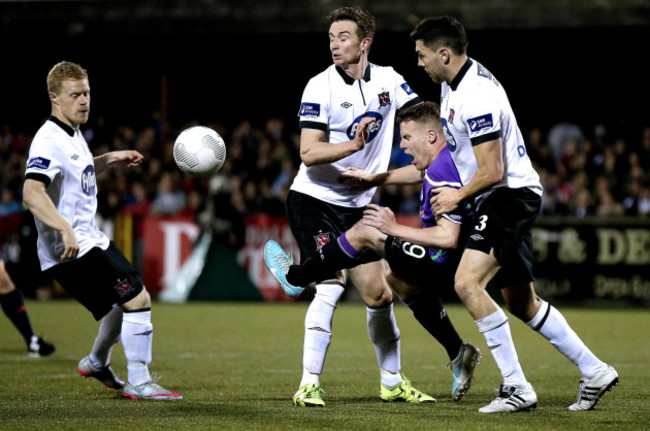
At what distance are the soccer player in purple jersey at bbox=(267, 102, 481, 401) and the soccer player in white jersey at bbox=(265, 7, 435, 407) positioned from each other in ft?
0.44

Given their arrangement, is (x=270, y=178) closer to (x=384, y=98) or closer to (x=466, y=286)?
(x=384, y=98)

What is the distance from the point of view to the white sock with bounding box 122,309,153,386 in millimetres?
6348

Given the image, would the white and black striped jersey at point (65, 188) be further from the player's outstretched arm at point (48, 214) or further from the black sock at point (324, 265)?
the black sock at point (324, 265)

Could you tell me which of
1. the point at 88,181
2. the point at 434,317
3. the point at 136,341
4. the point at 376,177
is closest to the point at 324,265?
the point at 376,177

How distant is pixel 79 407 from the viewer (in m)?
5.80

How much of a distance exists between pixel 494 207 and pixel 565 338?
879 mm

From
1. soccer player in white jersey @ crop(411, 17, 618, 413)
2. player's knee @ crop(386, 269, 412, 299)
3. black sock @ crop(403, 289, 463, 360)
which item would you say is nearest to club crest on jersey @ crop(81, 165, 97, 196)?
player's knee @ crop(386, 269, 412, 299)

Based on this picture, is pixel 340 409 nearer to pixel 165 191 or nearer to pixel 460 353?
pixel 460 353

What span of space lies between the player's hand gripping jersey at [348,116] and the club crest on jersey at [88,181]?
4.34 ft

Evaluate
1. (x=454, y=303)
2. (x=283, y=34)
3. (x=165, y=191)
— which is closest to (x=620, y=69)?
(x=283, y=34)

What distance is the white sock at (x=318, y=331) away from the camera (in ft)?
19.9

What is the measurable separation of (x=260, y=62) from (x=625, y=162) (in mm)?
9491

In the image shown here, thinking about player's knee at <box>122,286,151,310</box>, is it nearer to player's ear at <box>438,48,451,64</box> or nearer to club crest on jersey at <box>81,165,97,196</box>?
club crest on jersey at <box>81,165,97,196</box>

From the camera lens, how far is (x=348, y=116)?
6324 millimetres
